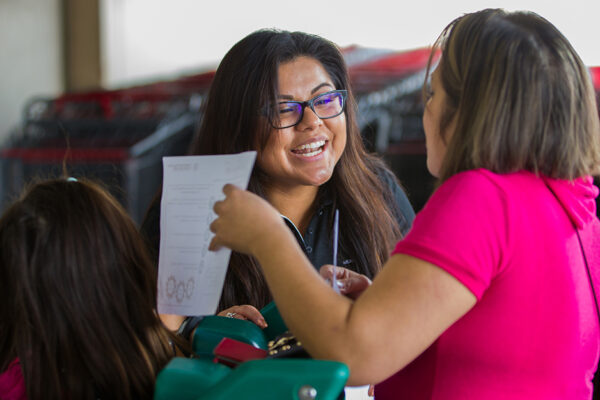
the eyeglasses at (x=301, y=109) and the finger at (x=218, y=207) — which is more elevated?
the eyeglasses at (x=301, y=109)

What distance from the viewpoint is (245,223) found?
3.16ft

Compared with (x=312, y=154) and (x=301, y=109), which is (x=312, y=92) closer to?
(x=301, y=109)

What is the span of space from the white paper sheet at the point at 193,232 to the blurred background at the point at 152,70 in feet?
4.20

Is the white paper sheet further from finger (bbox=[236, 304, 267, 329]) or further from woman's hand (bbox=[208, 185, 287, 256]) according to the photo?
finger (bbox=[236, 304, 267, 329])

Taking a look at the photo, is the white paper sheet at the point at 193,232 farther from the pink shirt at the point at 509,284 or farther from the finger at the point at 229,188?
the pink shirt at the point at 509,284

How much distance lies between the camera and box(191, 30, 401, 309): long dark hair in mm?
1690

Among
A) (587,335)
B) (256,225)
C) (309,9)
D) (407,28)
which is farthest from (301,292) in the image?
(309,9)

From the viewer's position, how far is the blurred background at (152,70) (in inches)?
161

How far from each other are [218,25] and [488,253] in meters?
8.99

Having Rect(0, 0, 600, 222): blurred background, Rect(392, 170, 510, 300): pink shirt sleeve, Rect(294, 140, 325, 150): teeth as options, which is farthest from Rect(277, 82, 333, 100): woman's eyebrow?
Rect(392, 170, 510, 300): pink shirt sleeve

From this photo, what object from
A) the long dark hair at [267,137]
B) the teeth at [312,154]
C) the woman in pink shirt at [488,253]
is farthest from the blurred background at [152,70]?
the woman in pink shirt at [488,253]

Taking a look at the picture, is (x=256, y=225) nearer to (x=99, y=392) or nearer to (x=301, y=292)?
(x=301, y=292)

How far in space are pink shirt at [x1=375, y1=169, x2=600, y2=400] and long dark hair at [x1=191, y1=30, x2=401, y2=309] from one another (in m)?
0.79

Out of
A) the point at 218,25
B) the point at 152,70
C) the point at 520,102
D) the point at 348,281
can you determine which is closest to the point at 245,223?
the point at 348,281
